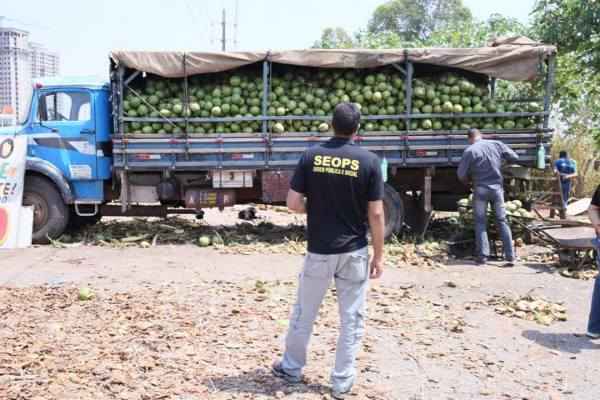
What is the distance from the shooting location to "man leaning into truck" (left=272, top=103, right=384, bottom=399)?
4.25 meters

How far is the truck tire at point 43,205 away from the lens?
10.6 metres

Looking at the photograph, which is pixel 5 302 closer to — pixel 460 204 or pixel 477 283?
pixel 477 283

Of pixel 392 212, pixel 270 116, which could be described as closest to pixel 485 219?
pixel 392 212

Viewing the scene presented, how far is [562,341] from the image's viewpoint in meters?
5.77

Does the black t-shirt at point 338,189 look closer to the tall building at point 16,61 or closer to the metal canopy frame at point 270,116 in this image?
the metal canopy frame at point 270,116

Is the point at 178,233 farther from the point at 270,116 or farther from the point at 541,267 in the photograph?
the point at 541,267

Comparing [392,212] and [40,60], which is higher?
[40,60]

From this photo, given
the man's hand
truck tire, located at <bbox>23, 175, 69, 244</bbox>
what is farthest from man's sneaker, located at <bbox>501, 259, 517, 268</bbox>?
truck tire, located at <bbox>23, 175, 69, 244</bbox>

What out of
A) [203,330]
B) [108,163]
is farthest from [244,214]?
[203,330]

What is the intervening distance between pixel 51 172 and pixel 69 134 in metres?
0.69

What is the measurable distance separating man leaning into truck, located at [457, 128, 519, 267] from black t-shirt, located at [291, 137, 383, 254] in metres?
5.18

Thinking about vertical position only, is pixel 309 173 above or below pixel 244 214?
above

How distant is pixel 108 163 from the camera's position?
10.7m

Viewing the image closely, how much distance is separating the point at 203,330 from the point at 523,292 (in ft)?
13.0
